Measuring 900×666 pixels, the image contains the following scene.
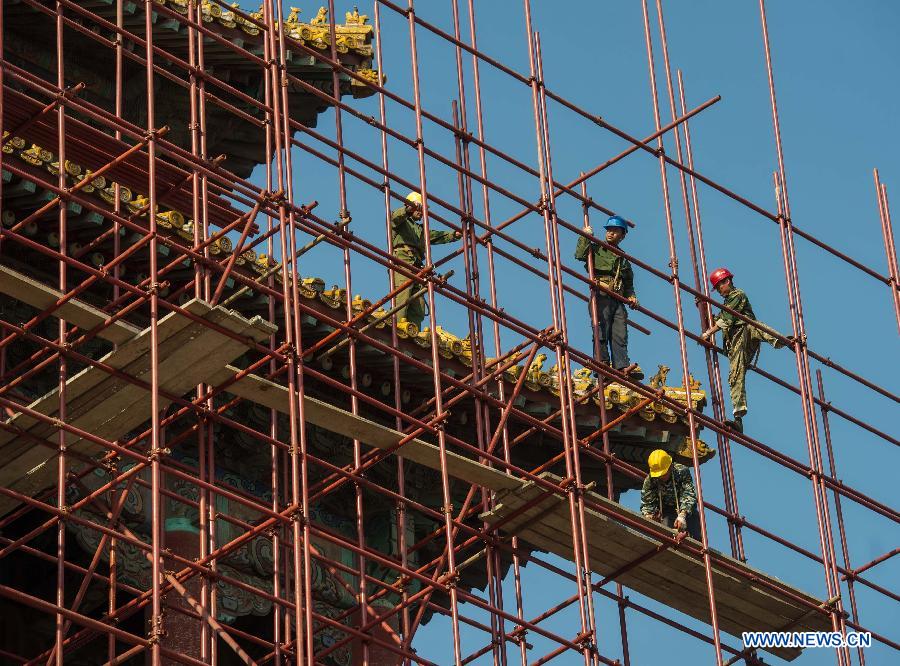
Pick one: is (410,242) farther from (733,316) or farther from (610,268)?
(733,316)

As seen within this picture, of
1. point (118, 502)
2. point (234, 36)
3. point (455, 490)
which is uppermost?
point (234, 36)

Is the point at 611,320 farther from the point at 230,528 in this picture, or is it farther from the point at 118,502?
the point at 118,502

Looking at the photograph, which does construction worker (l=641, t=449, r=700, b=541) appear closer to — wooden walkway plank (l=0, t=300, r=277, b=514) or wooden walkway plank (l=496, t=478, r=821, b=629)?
wooden walkway plank (l=496, t=478, r=821, b=629)

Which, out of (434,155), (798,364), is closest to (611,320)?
(798,364)

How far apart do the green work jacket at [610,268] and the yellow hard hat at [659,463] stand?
188 cm

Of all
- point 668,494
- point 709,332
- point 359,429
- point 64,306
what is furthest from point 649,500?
point 64,306

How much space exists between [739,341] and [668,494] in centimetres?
187

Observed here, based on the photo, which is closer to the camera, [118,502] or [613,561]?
[118,502]

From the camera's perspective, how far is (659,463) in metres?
19.0

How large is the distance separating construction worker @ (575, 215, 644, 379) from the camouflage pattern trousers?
0.91 metres

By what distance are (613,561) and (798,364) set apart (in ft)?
9.06

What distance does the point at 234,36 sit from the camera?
20.2 meters

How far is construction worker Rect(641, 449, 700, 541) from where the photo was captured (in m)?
18.8

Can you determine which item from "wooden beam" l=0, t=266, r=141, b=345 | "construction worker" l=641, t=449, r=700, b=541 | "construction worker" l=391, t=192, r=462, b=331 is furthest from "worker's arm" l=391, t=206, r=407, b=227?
"wooden beam" l=0, t=266, r=141, b=345
